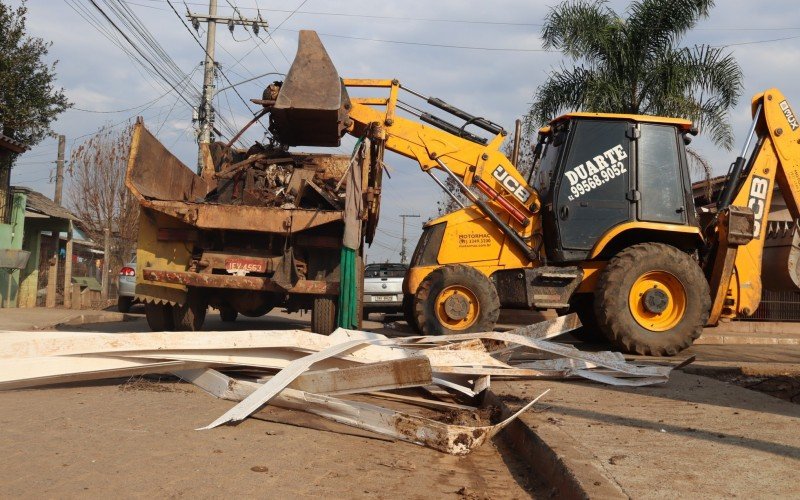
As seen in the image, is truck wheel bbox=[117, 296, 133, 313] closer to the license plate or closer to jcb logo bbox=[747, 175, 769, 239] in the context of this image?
the license plate

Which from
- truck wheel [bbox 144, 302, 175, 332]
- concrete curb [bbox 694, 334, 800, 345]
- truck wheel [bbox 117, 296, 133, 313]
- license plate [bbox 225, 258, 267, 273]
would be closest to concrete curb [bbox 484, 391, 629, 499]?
license plate [bbox 225, 258, 267, 273]

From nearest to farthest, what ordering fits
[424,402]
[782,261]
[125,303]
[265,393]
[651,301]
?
[265,393], [424,402], [651,301], [782,261], [125,303]

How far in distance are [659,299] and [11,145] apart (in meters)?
18.4

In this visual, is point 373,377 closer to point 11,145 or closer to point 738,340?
point 738,340

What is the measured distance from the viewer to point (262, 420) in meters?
5.04

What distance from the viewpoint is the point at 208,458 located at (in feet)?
13.1

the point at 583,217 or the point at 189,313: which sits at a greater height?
the point at 583,217

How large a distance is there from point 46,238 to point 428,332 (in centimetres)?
2200

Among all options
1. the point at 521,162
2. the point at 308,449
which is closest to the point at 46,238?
the point at 521,162

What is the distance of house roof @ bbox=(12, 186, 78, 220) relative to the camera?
896 inches

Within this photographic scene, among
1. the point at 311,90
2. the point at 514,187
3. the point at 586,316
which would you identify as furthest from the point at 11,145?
the point at 586,316

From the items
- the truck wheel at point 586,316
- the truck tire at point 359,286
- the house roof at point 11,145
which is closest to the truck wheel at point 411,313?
the truck tire at point 359,286

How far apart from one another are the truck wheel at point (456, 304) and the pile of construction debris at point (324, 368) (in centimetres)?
193

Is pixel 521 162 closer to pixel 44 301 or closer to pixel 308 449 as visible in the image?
pixel 44 301
